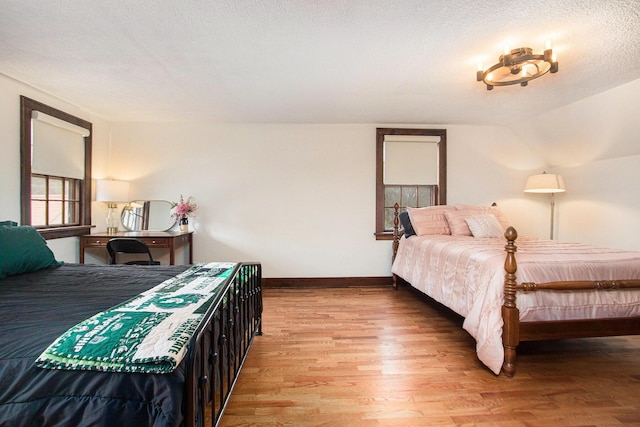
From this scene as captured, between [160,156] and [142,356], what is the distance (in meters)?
3.79

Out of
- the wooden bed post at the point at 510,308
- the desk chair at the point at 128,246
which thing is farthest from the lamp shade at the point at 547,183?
the desk chair at the point at 128,246

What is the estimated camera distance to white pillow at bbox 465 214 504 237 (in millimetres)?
3523

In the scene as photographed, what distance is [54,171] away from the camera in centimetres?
328

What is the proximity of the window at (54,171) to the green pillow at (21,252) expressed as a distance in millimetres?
1011

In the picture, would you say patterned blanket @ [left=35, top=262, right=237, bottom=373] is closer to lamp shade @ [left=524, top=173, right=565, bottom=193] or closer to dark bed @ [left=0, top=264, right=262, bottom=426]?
dark bed @ [left=0, top=264, right=262, bottom=426]

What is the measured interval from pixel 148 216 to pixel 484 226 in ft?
14.1

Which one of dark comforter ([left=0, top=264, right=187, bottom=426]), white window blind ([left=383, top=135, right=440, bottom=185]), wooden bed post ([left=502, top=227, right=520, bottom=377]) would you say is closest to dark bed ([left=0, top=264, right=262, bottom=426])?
dark comforter ([left=0, top=264, right=187, bottom=426])

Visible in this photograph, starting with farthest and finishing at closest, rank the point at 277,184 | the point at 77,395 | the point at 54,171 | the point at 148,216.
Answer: the point at 277,184
the point at 148,216
the point at 54,171
the point at 77,395

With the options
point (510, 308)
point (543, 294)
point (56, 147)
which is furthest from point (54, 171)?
point (543, 294)

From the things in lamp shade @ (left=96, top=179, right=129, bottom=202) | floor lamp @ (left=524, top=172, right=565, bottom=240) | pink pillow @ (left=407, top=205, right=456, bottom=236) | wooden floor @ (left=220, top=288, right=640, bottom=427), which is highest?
floor lamp @ (left=524, top=172, right=565, bottom=240)

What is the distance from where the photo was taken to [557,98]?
10.8ft

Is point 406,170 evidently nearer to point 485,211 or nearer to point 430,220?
point 430,220

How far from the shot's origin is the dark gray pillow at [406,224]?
12.9 feet

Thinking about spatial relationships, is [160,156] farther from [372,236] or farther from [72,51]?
[372,236]
